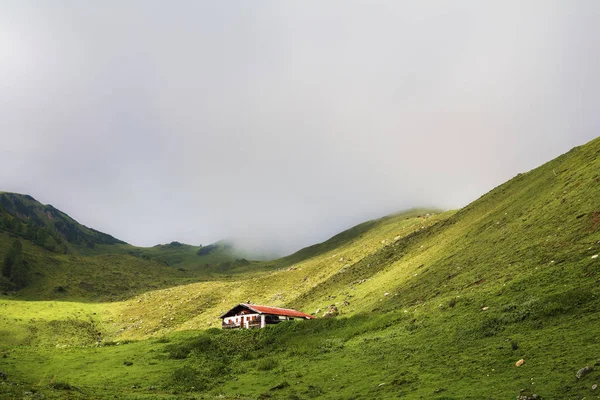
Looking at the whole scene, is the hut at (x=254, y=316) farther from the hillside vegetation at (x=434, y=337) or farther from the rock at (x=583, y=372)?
the rock at (x=583, y=372)

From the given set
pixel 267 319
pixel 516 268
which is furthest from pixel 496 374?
pixel 267 319

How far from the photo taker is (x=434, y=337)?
32.1m

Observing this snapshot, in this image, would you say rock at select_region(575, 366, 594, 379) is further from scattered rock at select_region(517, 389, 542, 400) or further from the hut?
the hut

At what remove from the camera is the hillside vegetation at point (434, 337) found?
22750 mm

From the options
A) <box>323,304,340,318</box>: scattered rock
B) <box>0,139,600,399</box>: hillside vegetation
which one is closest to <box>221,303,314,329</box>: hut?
<box>323,304,340,318</box>: scattered rock

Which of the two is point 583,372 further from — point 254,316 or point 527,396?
point 254,316

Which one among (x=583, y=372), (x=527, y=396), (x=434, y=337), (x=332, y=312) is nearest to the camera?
(x=527, y=396)

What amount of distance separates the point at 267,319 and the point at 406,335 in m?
33.4

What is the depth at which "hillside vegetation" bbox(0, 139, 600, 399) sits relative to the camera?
22.8m

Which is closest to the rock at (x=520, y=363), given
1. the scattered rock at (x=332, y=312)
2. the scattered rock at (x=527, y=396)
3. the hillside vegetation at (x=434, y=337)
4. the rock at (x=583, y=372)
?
the hillside vegetation at (x=434, y=337)

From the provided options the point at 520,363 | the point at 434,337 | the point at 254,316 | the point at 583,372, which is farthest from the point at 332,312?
the point at 583,372

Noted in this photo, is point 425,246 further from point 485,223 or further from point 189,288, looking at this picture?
point 189,288

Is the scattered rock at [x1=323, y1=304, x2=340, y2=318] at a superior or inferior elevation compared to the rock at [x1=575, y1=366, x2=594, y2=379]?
inferior

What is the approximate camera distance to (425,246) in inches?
3059
